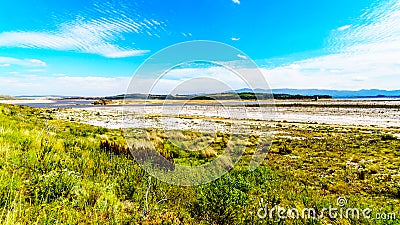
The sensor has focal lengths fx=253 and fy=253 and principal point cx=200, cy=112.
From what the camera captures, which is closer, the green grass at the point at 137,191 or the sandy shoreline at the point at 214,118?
the green grass at the point at 137,191

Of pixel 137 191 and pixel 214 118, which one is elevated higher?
pixel 137 191

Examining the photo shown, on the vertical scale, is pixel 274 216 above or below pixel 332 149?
above

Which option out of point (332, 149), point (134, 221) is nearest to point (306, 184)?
point (134, 221)

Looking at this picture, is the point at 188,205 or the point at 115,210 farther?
the point at 188,205

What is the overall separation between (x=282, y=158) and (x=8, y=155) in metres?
14.6

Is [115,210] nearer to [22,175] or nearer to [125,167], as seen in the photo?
[22,175]

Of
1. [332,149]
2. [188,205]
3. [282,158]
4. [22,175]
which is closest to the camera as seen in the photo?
[22,175]

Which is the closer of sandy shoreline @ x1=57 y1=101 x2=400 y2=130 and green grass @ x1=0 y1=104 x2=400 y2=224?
green grass @ x1=0 y1=104 x2=400 y2=224

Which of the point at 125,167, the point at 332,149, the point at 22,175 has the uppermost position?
the point at 22,175

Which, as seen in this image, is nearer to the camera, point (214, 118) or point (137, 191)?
point (137, 191)

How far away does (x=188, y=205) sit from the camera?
5945 millimetres

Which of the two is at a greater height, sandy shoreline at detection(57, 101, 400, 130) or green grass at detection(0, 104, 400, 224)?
green grass at detection(0, 104, 400, 224)

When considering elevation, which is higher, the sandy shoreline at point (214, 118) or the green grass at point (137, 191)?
the green grass at point (137, 191)

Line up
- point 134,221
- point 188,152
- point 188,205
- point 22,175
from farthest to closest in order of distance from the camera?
point 188,152, point 188,205, point 22,175, point 134,221
